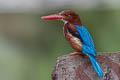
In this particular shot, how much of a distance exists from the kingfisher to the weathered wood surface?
105mm

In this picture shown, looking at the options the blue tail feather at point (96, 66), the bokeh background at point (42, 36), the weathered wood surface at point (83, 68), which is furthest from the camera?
the bokeh background at point (42, 36)

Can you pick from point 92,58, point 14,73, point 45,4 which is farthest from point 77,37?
point 45,4

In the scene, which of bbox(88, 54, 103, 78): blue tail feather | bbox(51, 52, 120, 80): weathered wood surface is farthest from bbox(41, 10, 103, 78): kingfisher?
bbox(51, 52, 120, 80): weathered wood surface

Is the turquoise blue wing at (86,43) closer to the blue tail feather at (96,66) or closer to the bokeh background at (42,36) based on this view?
the blue tail feather at (96,66)

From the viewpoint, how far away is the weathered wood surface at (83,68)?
181 inches

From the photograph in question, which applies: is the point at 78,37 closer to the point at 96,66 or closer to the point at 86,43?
the point at 86,43

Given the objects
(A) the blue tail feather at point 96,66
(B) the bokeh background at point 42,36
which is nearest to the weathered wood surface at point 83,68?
(A) the blue tail feather at point 96,66

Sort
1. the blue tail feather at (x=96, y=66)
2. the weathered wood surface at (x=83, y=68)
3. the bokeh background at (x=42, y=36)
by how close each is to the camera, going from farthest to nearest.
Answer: the bokeh background at (x=42, y=36) → the weathered wood surface at (x=83, y=68) → the blue tail feather at (x=96, y=66)

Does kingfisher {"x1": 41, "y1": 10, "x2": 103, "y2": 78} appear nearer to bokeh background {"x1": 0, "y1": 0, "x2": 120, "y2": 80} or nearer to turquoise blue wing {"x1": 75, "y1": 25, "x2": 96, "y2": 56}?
turquoise blue wing {"x1": 75, "y1": 25, "x2": 96, "y2": 56}

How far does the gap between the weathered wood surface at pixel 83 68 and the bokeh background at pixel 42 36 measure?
147 inches

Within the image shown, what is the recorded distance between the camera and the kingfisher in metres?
4.69

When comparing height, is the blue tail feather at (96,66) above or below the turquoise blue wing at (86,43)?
below

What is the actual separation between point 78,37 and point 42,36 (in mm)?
5361

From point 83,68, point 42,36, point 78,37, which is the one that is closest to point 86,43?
point 78,37
